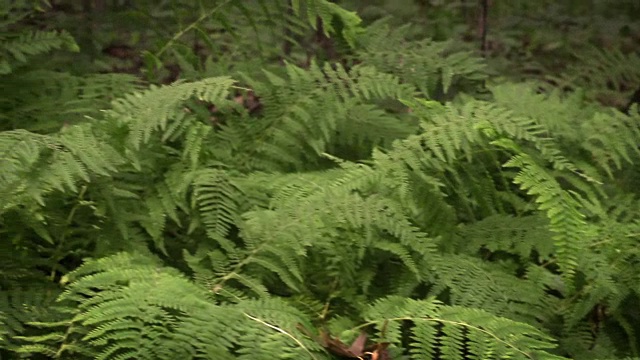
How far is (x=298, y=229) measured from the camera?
1846 millimetres

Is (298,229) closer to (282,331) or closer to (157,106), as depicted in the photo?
(282,331)

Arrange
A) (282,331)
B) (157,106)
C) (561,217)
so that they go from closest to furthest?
(282,331)
(561,217)
(157,106)

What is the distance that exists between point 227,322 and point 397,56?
60.0 inches

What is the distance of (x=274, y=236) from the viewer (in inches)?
73.4

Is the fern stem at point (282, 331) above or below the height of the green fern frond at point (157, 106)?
below

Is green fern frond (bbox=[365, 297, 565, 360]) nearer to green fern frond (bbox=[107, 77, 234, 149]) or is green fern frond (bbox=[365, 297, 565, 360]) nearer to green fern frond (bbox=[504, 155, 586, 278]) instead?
green fern frond (bbox=[504, 155, 586, 278])

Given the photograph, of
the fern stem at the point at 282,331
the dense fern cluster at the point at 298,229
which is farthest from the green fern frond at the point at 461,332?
the fern stem at the point at 282,331

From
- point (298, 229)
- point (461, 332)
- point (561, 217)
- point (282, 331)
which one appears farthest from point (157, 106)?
point (561, 217)

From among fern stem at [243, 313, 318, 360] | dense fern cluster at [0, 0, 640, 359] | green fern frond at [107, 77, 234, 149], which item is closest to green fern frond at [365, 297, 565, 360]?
dense fern cluster at [0, 0, 640, 359]

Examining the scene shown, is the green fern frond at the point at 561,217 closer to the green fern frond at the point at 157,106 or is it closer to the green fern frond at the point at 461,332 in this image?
the green fern frond at the point at 461,332

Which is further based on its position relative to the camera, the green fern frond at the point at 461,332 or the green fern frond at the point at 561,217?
the green fern frond at the point at 561,217

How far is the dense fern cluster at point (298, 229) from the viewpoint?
5.31ft

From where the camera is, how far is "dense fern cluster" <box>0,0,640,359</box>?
162cm

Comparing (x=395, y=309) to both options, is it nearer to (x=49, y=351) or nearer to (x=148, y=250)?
(x=148, y=250)
